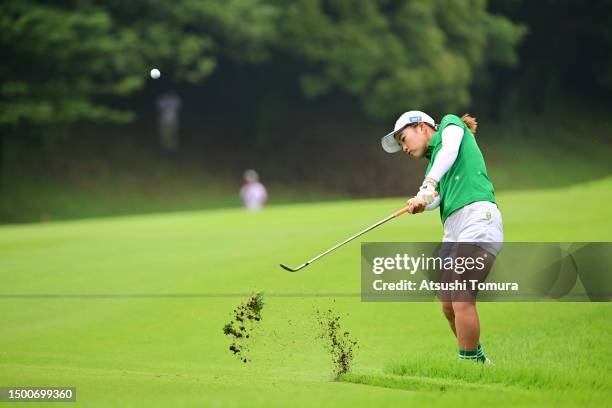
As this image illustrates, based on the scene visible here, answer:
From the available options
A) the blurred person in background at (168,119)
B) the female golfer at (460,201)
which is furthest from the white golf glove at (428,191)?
the blurred person in background at (168,119)

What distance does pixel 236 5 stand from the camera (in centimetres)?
4709

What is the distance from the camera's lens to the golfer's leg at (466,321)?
8.80m

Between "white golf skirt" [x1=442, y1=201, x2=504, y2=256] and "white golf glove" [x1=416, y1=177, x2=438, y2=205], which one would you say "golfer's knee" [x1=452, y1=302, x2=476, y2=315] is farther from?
"white golf glove" [x1=416, y1=177, x2=438, y2=205]

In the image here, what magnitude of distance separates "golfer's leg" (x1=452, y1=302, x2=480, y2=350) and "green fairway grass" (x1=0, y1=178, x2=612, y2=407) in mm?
280

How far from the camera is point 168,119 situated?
5156cm

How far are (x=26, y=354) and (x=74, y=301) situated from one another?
3.45m

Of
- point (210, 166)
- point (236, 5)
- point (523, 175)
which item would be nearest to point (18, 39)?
point (236, 5)

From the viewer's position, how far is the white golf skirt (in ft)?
28.9

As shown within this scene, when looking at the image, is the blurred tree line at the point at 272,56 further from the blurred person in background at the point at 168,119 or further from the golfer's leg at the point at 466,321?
the golfer's leg at the point at 466,321

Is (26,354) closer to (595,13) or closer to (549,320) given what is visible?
(549,320)

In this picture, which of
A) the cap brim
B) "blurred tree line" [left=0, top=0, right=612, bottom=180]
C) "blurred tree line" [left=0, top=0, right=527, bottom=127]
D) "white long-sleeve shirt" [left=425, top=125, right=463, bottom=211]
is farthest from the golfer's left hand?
"blurred tree line" [left=0, top=0, right=612, bottom=180]

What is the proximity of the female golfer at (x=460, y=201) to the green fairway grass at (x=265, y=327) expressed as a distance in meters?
0.48

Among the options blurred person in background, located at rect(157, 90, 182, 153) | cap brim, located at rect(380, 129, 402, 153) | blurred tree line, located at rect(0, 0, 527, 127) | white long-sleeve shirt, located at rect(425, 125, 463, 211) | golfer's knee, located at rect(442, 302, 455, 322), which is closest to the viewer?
white long-sleeve shirt, located at rect(425, 125, 463, 211)

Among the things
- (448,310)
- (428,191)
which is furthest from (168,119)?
(428,191)
